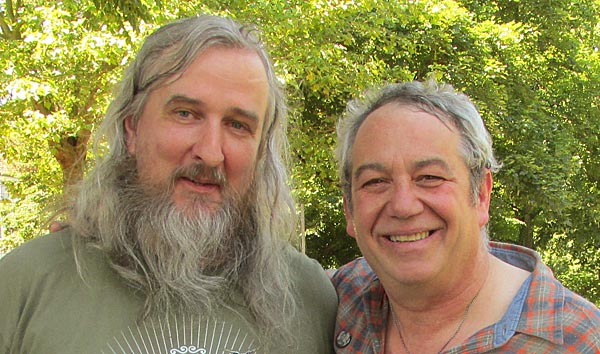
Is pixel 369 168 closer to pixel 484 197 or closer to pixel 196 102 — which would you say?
pixel 484 197

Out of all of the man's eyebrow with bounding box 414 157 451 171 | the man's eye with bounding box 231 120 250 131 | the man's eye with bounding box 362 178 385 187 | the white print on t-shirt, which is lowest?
the white print on t-shirt

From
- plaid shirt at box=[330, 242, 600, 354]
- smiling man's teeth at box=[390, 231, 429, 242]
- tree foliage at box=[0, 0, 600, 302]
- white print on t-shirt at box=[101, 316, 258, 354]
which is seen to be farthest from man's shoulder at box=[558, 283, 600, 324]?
tree foliage at box=[0, 0, 600, 302]

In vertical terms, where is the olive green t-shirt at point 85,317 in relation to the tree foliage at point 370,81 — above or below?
below

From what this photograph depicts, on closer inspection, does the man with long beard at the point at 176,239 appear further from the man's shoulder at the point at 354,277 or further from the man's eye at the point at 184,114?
the man's shoulder at the point at 354,277

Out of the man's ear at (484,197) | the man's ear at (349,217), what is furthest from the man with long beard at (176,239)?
the man's ear at (484,197)

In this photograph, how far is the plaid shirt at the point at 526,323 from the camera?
1.95m

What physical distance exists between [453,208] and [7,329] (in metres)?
1.45

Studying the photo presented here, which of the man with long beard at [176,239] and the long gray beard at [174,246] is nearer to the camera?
the man with long beard at [176,239]

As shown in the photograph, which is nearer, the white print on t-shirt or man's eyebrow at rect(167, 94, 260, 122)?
the white print on t-shirt

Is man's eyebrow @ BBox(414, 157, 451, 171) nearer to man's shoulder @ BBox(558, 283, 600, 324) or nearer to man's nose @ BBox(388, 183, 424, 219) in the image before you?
man's nose @ BBox(388, 183, 424, 219)

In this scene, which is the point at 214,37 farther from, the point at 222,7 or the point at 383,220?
the point at 222,7

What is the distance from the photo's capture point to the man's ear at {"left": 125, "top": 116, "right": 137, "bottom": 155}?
95.5 inches

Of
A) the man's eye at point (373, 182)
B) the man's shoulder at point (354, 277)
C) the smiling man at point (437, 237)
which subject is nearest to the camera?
the smiling man at point (437, 237)

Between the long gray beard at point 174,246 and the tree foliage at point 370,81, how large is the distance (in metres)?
2.81
